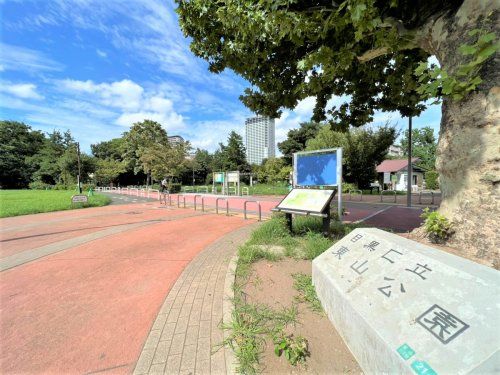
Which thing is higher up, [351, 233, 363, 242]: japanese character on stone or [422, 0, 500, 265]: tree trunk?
[422, 0, 500, 265]: tree trunk

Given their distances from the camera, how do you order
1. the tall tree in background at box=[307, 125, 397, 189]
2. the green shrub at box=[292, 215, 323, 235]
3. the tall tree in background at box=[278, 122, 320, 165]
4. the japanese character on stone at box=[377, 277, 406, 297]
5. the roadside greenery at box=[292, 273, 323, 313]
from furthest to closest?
the tall tree in background at box=[278, 122, 320, 165] < the tall tree in background at box=[307, 125, 397, 189] < the green shrub at box=[292, 215, 323, 235] < the roadside greenery at box=[292, 273, 323, 313] < the japanese character on stone at box=[377, 277, 406, 297]

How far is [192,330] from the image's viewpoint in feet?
9.77

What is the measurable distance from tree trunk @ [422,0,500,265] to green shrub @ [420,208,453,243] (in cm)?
9

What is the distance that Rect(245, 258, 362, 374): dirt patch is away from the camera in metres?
2.35

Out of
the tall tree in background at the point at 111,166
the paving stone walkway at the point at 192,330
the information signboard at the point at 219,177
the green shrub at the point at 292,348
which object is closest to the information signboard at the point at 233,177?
the information signboard at the point at 219,177

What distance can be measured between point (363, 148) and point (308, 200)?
2161 cm

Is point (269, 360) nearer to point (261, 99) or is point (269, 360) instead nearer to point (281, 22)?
point (281, 22)

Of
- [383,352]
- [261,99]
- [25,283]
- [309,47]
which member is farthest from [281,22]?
[25,283]

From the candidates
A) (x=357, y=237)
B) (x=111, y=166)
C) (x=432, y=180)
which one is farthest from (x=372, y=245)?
(x=111, y=166)

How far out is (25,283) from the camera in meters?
4.61

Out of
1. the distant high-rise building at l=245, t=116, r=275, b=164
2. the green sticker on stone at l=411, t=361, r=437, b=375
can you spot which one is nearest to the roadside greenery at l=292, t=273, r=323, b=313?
the green sticker on stone at l=411, t=361, r=437, b=375

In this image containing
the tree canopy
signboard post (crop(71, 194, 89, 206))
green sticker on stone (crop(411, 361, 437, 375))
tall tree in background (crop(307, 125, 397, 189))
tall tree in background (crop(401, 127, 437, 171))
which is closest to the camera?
green sticker on stone (crop(411, 361, 437, 375))

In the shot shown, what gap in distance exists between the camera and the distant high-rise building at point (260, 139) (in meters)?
84.9

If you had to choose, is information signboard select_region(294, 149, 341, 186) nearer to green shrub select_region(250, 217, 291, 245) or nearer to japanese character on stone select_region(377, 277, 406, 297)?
green shrub select_region(250, 217, 291, 245)
